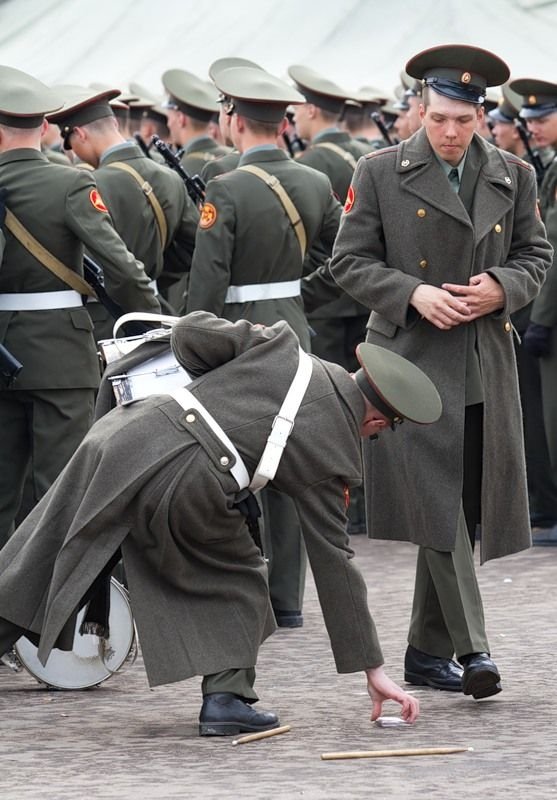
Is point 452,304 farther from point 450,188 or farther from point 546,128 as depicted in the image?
point 546,128

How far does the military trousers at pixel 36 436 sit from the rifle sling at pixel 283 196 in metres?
1.09

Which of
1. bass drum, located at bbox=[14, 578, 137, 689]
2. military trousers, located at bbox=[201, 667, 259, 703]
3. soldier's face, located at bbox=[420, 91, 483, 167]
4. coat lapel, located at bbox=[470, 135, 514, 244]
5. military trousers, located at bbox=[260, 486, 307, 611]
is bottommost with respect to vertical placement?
military trousers, located at bbox=[260, 486, 307, 611]

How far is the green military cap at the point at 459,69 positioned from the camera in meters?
5.61

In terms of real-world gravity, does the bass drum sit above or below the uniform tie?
below

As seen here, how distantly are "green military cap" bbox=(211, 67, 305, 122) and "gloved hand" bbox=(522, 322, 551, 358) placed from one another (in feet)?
6.41

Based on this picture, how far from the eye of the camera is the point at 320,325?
955 cm

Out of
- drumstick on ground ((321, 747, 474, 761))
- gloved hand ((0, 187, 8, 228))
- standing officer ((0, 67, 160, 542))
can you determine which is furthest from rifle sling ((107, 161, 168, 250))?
drumstick on ground ((321, 747, 474, 761))

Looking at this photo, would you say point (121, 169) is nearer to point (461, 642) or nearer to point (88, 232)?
point (88, 232)

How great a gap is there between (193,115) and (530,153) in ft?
6.13

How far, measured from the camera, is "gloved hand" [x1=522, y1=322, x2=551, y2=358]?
8742mm

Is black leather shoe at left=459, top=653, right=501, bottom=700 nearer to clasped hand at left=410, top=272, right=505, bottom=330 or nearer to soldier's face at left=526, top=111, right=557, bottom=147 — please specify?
clasped hand at left=410, top=272, right=505, bottom=330

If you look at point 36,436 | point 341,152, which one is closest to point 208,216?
point 36,436

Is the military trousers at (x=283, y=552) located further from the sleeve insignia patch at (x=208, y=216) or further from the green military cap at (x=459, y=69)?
the green military cap at (x=459, y=69)

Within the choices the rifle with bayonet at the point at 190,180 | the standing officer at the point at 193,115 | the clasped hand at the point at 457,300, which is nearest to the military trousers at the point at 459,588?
the clasped hand at the point at 457,300
